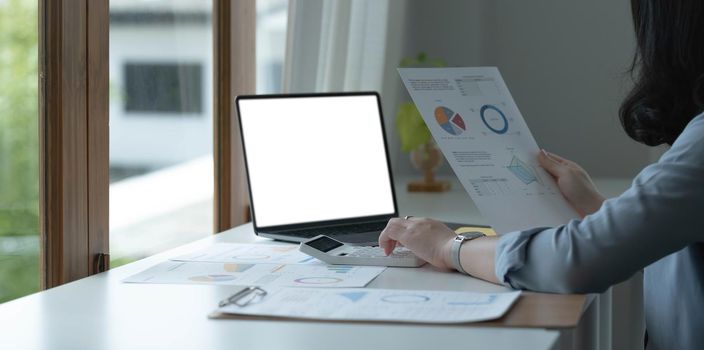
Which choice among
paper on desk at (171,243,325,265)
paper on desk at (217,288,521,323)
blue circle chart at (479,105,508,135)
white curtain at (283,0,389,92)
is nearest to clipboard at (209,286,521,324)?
paper on desk at (217,288,521,323)

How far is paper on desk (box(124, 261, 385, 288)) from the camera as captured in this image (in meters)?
1.33

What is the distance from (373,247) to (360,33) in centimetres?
121

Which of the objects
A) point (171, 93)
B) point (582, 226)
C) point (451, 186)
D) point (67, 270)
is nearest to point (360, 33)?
point (451, 186)

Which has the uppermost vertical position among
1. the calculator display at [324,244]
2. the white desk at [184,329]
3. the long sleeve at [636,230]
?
the long sleeve at [636,230]

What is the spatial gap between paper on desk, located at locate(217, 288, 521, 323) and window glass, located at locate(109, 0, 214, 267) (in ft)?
1.87

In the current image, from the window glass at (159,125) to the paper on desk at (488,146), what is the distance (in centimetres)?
54

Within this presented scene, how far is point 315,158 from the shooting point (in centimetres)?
189

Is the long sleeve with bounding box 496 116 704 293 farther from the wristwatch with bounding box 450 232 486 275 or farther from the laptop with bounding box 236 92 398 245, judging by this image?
the laptop with bounding box 236 92 398 245

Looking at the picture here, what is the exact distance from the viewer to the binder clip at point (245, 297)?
1.17 m

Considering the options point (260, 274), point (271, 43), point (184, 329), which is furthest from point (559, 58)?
point (184, 329)

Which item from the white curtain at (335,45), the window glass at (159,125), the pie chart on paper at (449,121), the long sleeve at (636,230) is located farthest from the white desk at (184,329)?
the white curtain at (335,45)

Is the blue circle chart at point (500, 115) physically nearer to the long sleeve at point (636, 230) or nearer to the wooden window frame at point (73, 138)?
the long sleeve at point (636, 230)

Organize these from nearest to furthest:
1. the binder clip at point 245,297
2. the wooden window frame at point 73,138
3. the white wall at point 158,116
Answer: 1. the binder clip at point 245,297
2. the wooden window frame at point 73,138
3. the white wall at point 158,116

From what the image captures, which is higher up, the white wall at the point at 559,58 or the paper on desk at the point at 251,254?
the white wall at the point at 559,58
